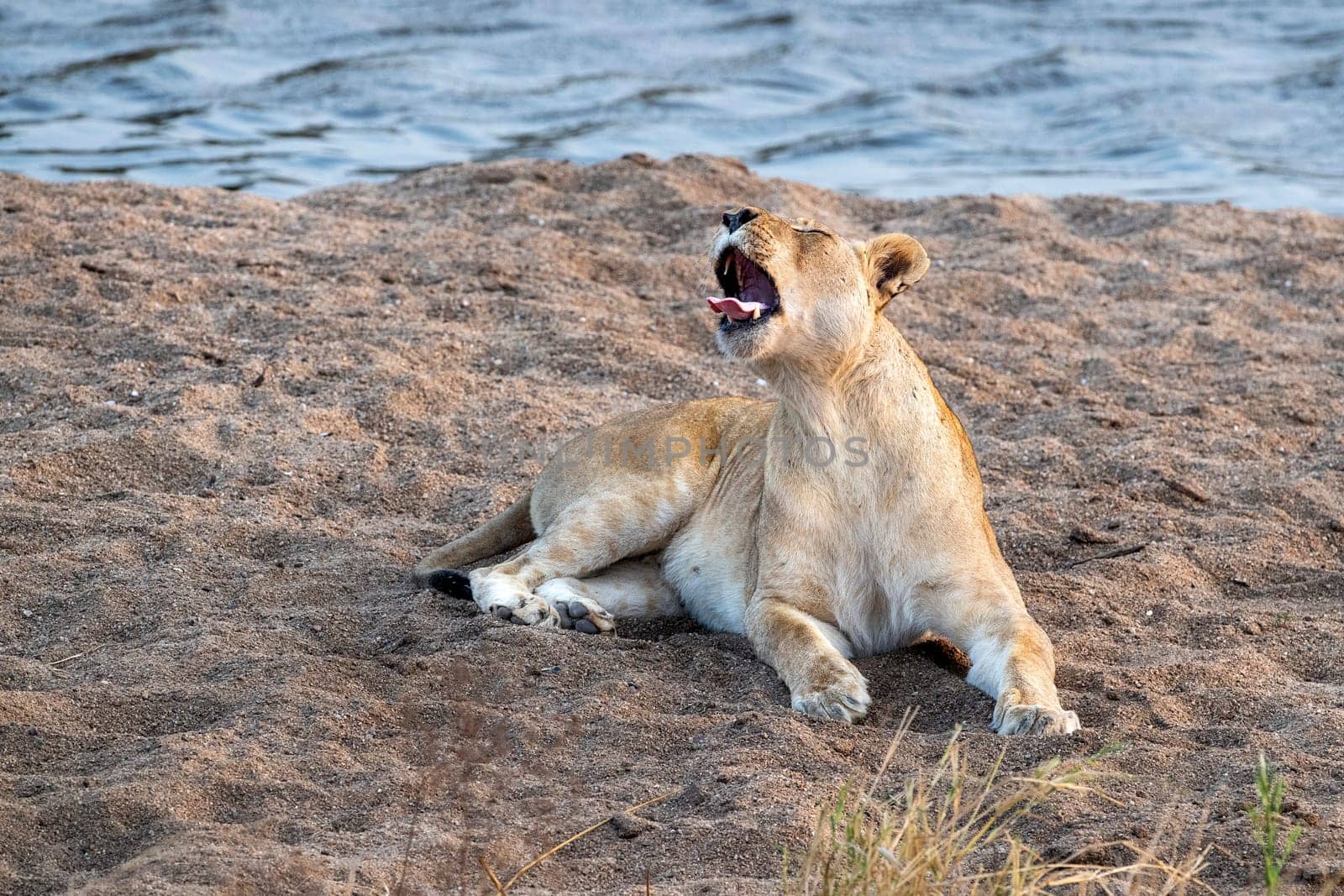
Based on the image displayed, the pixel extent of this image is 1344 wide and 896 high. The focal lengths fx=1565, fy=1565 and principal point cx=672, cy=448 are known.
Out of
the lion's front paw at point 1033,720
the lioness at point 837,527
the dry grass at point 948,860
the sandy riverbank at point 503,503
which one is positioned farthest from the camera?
the lioness at point 837,527

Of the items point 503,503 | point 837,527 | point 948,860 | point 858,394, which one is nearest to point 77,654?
point 503,503

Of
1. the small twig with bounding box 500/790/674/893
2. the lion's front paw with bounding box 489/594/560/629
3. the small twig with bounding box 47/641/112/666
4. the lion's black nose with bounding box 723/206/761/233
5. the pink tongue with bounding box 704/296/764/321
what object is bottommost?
the lion's front paw with bounding box 489/594/560/629

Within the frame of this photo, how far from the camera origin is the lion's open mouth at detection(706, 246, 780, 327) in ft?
14.7

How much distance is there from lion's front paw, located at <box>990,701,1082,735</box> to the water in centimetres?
809

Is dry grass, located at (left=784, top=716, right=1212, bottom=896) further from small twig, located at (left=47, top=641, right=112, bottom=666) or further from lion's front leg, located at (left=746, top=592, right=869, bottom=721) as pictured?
small twig, located at (left=47, top=641, right=112, bottom=666)

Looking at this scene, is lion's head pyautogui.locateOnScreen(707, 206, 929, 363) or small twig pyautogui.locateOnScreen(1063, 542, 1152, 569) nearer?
lion's head pyautogui.locateOnScreen(707, 206, 929, 363)

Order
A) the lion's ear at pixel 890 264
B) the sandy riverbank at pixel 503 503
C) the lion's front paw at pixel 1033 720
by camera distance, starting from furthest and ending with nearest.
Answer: the lion's ear at pixel 890 264 → the lion's front paw at pixel 1033 720 → the sandy riverbank at pixel 503 503

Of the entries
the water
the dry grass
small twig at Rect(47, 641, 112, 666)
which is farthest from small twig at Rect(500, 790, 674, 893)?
the water

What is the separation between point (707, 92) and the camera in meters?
16.5

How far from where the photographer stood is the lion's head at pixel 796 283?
4.48 metres

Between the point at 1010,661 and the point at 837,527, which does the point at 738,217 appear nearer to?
the point at 837,527

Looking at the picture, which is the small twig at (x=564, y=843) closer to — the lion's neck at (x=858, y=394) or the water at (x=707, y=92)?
the lion's neck at (x=858, y=394)

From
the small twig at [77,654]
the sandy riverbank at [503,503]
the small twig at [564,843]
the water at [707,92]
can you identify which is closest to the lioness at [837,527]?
the sandy riverbank at [503,503]

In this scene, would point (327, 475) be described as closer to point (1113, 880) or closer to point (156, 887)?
point (156, 887)
